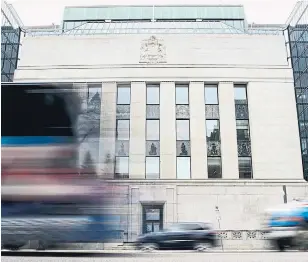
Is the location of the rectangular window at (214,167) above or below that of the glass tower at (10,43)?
below

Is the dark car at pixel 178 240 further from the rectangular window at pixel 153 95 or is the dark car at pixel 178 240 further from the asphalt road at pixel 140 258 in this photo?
the rectangular window at pixel 153 95

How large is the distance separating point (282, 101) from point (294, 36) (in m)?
12.8

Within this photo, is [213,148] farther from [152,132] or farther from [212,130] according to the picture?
[152,132]

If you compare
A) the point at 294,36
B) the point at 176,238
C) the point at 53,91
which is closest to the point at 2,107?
the point at 53,91

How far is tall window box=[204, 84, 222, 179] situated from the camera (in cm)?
2534

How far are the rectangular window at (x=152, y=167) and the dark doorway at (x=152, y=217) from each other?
2.08 metres

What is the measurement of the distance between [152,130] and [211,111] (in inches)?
177

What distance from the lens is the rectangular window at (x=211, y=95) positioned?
26983mm

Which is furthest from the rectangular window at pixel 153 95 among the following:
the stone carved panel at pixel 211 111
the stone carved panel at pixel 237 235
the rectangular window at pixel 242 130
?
the stone carved panel at pixel 237 235

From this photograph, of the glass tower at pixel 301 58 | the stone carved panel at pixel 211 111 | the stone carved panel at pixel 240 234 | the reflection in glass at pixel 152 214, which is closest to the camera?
the stone carved panel at pixel 240 234

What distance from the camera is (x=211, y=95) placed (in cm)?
2722

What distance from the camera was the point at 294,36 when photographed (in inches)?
1436

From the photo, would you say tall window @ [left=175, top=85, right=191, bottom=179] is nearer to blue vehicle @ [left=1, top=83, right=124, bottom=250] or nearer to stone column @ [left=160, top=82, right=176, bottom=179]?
stone column @ [left=160, top=82, right=176, bottom=179]

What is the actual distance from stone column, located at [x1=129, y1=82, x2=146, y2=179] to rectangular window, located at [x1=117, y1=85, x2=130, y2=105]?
1.31 feet
